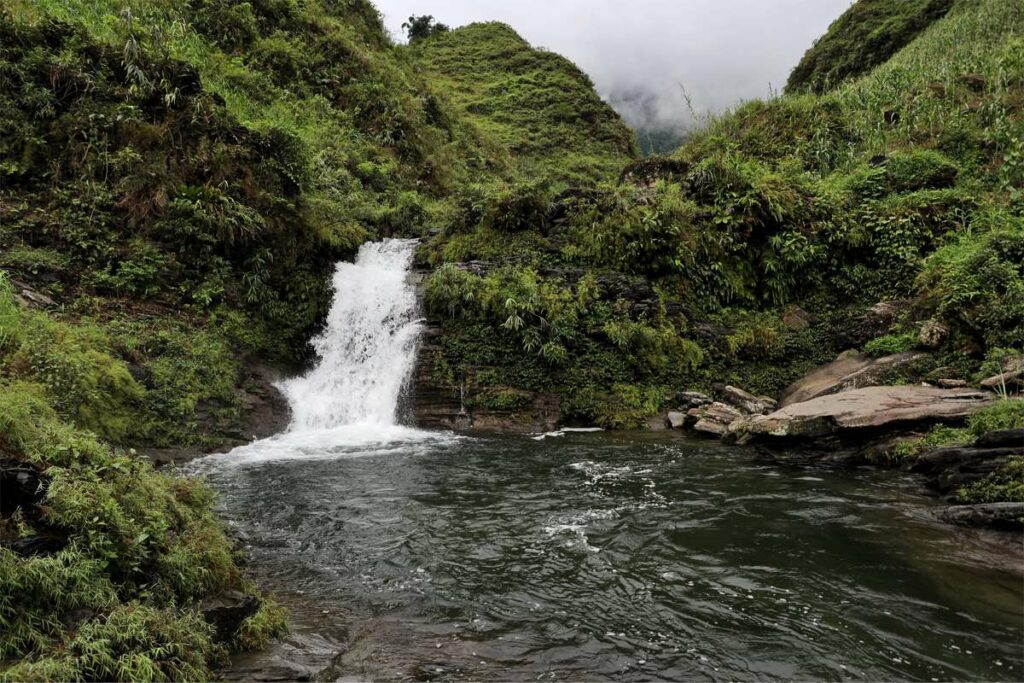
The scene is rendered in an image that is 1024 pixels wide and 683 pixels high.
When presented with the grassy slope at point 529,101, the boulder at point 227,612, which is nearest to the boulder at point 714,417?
the boulder at point 227,612

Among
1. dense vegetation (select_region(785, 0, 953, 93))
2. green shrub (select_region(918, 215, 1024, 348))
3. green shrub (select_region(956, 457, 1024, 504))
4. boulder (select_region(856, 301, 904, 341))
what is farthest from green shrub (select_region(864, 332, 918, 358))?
dense vegetation (select_region(785, 0, 953, 93))

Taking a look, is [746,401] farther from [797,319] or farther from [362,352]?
[362,352]

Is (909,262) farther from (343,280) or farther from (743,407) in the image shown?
(343,280)

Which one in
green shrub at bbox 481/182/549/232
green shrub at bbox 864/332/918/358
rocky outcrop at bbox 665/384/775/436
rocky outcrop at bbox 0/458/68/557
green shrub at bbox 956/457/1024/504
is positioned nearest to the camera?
rocky outcrop at bbox 0/458/68/557

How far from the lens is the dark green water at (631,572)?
4.94 metres

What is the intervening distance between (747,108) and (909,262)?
15.1 m

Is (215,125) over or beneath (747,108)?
beneath

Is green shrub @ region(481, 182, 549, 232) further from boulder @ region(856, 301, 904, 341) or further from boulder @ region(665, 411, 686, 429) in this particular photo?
boulder @ region(856, 301, 904, 341)

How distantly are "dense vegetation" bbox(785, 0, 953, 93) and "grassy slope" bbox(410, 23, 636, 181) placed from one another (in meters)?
16.6

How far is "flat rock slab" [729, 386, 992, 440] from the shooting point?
10.5 meters

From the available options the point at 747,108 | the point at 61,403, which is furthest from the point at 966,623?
the point at 747,108

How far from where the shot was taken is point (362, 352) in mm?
16875

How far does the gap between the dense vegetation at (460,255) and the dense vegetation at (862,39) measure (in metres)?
16.8

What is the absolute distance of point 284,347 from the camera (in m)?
16.2
